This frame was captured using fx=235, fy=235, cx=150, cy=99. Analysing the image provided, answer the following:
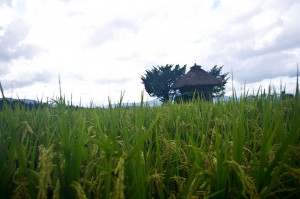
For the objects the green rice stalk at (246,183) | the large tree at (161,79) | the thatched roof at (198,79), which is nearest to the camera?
the green rice stalk at (246,183)

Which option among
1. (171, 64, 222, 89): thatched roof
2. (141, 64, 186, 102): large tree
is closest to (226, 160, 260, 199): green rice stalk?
(171, 64, 222, 89): thatched roof

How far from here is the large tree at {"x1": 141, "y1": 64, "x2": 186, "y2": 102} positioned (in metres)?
52.6

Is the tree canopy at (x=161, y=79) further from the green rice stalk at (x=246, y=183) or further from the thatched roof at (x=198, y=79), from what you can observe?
the green rice stalk at (x=246, y=183)

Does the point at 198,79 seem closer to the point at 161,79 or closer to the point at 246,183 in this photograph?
the point at 161,79

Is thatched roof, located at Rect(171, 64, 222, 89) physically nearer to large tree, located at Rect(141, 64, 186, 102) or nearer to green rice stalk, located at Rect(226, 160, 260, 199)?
large tree, located at Rect(141, 64, 186, 102)

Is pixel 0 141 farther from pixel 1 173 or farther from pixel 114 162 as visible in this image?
pixel 114 162

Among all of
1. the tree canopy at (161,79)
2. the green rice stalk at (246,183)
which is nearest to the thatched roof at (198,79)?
the tree canopy at (161,79)

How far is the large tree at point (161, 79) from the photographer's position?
52594 mm

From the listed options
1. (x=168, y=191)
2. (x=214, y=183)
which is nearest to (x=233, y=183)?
(x=214, y=183)

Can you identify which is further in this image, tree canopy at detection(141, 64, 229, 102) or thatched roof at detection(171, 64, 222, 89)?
tree canopy at detection(141, 64, 229, 102)

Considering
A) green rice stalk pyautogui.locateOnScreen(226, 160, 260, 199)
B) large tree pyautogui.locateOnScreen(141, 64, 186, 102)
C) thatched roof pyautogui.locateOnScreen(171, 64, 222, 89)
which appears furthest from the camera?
large tree pyautogui.locateOnScreen(141, 64, 186, 102)

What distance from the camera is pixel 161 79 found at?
5300cm

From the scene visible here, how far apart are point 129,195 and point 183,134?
3.75ft

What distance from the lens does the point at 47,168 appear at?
68cm
